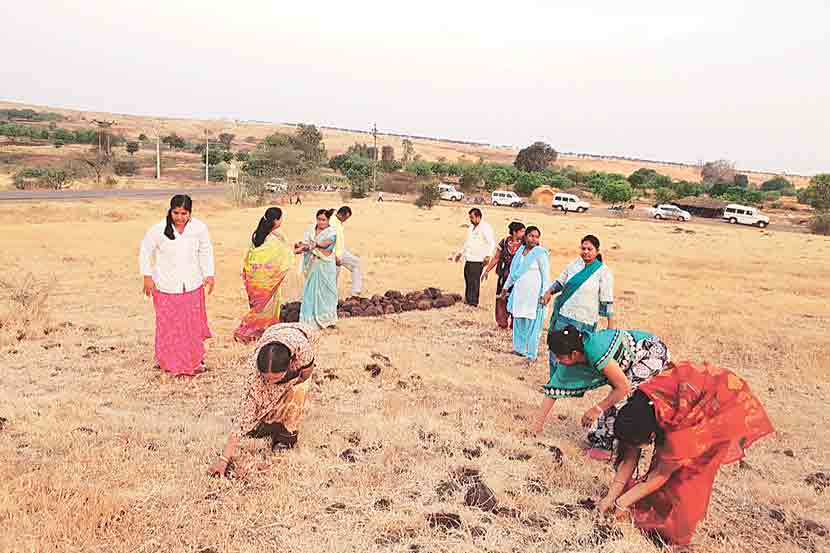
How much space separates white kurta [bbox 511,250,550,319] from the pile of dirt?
8.78 feet

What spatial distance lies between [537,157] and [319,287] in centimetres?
7164

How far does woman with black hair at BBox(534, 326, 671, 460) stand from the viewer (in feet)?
13.7

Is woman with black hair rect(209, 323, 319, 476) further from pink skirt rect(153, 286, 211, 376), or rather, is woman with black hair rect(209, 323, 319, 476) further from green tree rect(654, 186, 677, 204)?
green tree rect(654, 186, 677, 204)

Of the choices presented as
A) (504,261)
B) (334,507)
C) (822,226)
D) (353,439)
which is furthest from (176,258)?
(822,226)

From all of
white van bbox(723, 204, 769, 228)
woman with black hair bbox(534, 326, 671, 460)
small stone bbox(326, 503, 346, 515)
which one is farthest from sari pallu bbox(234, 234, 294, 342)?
white van bbox(723, 204, 769, 228)

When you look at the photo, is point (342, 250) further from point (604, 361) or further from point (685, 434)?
point (685, 434)

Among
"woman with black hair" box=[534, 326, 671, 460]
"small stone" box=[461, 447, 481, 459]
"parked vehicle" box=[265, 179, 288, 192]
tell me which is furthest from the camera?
"parked vehicle" box=[265, 179, 288, 192]

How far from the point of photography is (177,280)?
21.2 feet

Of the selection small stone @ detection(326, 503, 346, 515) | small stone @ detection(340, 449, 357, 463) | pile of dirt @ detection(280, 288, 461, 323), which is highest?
small stone @ detection(326, 503, 346, 515)

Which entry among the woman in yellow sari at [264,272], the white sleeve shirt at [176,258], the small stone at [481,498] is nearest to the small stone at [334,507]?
the small stone at [481,498]

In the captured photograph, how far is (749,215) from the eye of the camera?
40656mm

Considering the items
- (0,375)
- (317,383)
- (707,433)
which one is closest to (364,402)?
(317,383)

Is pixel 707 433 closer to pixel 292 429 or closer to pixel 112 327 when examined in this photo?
pixel 292 429

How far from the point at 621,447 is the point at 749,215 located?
4240 cm
